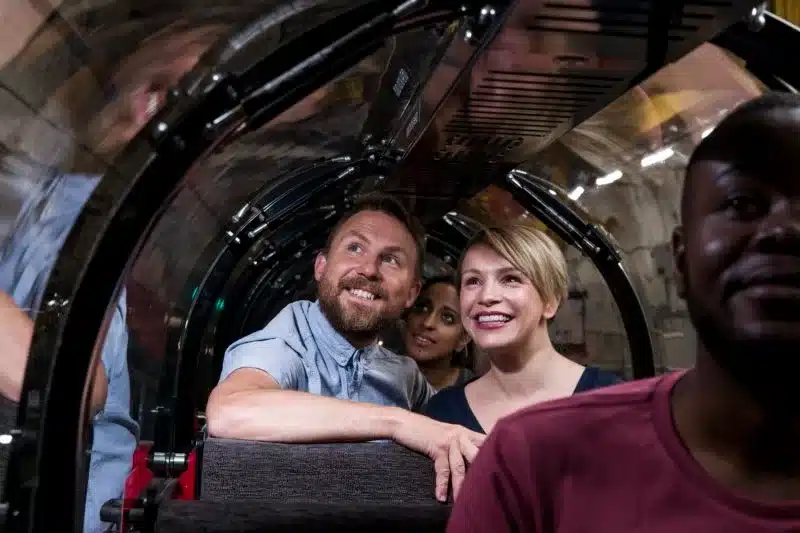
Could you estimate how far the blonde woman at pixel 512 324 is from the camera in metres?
2.70

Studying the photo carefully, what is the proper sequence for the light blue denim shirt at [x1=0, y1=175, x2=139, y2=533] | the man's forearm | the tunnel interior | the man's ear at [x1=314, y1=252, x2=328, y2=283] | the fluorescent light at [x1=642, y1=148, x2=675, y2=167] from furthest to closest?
the fluorescent light at [x1=642, y1=148, x2=675, y2=167]
the man's ear at [x1=314, y1=252, x2=328, y2=283]
the light blue denim shirt at [x1=0, y1=175, x2=139, y2=533]
the man's forearm
the tunnel interior

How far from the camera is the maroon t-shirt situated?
117 cm

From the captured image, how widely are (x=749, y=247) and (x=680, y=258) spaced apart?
0.13 metres

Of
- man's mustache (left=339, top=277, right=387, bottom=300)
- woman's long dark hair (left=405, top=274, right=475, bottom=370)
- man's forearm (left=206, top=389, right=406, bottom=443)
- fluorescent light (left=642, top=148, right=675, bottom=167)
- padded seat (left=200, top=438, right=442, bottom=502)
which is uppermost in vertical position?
fluorescent light (left=642, top=148, right=675, bottom=167)

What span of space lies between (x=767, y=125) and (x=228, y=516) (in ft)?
4.53

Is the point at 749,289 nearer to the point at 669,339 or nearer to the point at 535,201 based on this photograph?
the point at 535,201

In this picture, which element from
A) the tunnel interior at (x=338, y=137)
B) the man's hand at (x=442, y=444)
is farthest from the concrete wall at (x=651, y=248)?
the man's hand at (x=442, y=444)

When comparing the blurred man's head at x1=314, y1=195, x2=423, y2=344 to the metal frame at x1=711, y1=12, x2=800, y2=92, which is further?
the blurred man's head at x1=314, y1=195, x2=423, y2=344

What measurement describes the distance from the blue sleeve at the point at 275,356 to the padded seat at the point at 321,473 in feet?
2.01

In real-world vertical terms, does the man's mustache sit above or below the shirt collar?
above

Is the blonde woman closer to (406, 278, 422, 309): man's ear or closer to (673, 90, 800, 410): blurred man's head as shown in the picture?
(406, 278, 422, 309): man's ear

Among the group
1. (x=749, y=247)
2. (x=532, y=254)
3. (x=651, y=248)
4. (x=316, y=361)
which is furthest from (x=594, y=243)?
(x=749, y=247)

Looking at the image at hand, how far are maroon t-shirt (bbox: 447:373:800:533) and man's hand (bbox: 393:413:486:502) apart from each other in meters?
0.65

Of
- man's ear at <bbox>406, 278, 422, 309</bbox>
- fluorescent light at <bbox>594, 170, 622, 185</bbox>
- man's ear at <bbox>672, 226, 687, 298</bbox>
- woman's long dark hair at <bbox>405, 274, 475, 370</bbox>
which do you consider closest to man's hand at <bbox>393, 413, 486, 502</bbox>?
man's ear at <bbox>672, 226, 687, 298</bbox>
